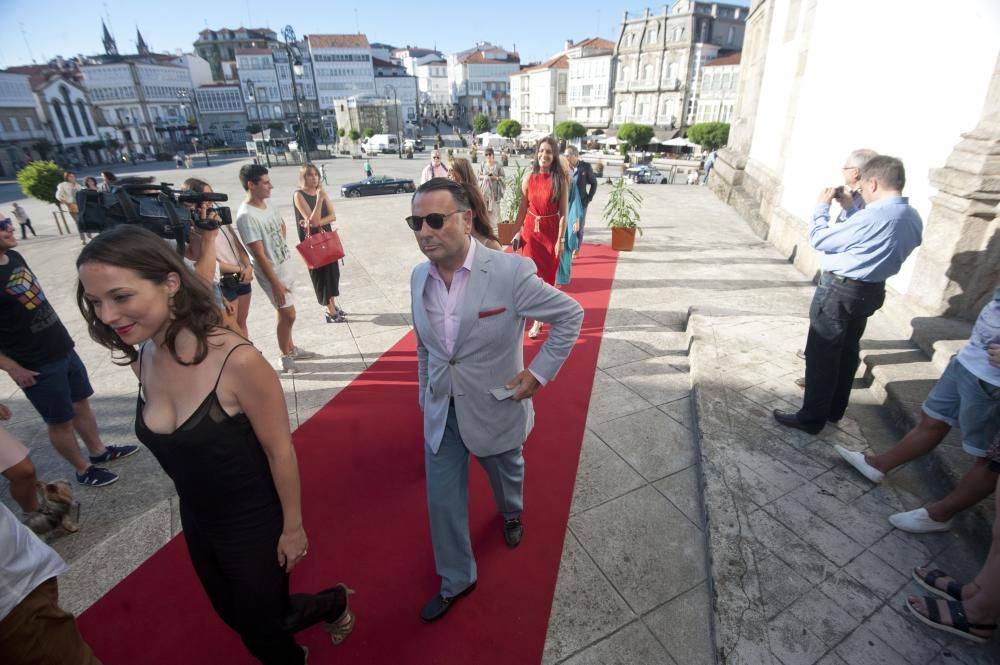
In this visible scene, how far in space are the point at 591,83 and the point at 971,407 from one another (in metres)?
71.2

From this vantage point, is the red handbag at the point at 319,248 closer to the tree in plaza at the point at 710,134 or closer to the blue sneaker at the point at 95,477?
the blue sneaker at the point at 95,477

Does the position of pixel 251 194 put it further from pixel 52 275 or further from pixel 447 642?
pixel 52 275

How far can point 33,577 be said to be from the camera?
5.30 ft

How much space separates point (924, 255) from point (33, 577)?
6.69m

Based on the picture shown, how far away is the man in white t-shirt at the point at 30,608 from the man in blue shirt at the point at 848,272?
4170mm

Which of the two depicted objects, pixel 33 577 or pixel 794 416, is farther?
pixel 794 416

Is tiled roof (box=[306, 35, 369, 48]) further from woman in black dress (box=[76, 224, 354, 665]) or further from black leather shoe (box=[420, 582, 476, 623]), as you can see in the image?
black leather shoe (box=[420, 582, 476, 623])

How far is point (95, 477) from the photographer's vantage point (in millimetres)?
3406

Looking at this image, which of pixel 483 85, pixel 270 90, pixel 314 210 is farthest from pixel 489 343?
pixel 483 85

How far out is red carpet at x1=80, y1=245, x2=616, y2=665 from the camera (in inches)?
91.4

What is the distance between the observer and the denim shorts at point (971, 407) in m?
2.31

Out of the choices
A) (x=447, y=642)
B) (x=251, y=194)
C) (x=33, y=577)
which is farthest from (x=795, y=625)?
(x=251, y=194)

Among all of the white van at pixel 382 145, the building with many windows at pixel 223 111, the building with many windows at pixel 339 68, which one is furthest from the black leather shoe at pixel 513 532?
the building with many windows at pixel 223 111

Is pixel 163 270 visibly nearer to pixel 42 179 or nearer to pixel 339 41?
pixel 42 179
